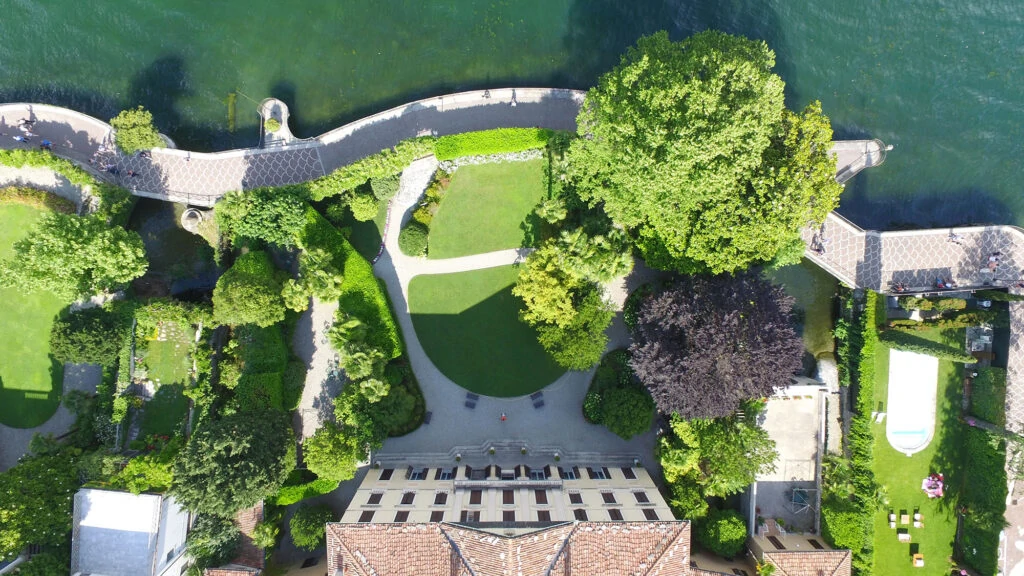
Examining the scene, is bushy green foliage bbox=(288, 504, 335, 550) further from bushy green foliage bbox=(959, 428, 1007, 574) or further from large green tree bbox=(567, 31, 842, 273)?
bushy green foliage bbox=(959, 428, 1007, 574)

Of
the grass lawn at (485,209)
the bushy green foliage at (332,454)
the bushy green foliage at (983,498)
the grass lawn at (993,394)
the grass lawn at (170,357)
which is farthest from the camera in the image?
the grass lawn at (485,209)

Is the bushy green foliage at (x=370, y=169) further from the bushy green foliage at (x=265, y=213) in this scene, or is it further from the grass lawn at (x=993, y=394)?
the grass lawn at (x=993, y=394)

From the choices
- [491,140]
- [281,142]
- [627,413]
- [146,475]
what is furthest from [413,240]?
[146,475]

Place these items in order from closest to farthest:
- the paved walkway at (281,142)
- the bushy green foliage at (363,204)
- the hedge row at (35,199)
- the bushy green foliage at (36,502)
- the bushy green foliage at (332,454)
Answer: the bushy green foliage at (36,502) → the bushy green foliage at (332,454) → the bushy green foliage at (363,204) → the hedge row at (35,199) → the paved walkway at (281,142)

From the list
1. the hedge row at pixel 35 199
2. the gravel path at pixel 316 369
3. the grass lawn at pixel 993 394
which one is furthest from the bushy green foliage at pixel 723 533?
the hedge row at pixel 35 199

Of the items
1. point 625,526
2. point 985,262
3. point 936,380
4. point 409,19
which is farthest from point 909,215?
point 409,19

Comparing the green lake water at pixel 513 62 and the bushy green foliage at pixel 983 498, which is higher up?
the green lake water at pixel 513 62

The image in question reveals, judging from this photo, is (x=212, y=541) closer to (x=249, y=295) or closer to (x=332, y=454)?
(x=332, y=454)
